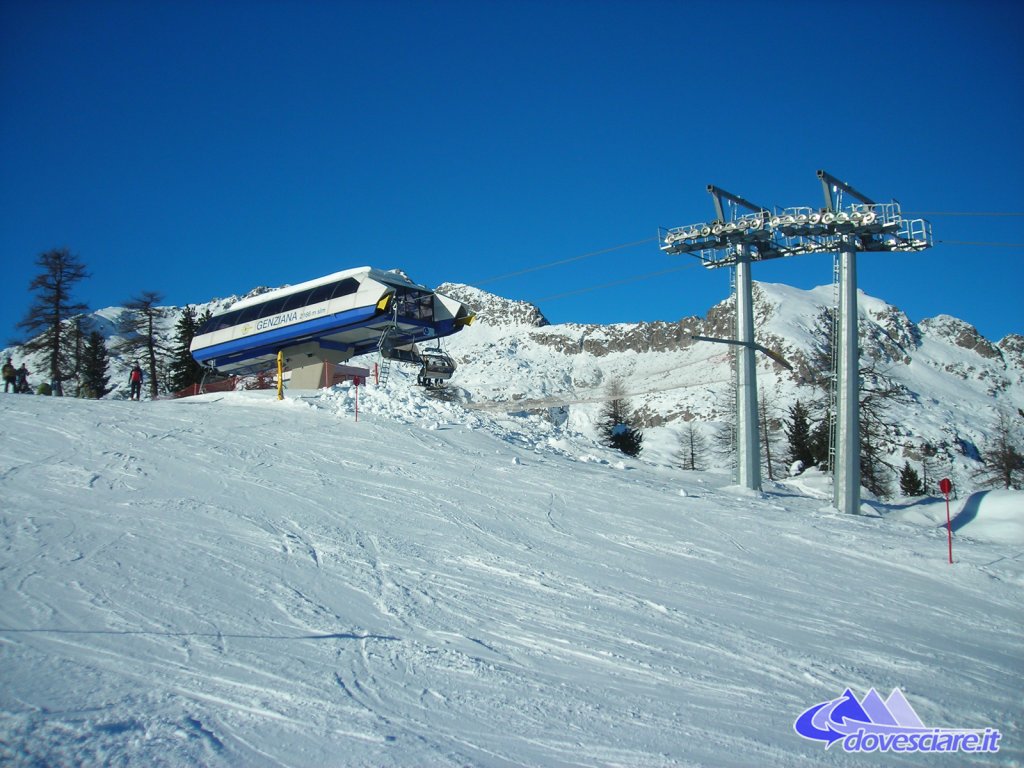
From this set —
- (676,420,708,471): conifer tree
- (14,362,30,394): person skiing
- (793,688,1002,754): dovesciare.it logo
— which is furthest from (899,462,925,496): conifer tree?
(14,362,30,394): person skiing

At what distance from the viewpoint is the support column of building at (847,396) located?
850 inches

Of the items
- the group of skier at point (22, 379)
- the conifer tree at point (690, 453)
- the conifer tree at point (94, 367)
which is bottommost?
the conifer tree at point (690, 453)

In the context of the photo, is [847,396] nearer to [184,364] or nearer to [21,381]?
[21,381]

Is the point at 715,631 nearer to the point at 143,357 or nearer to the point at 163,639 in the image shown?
the point at 163,639

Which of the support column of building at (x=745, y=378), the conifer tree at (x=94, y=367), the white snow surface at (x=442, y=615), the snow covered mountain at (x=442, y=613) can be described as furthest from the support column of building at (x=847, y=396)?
the conifer tree at (x=94, y=367)

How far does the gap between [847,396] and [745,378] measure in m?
3.08

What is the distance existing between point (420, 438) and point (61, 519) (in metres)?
10.8

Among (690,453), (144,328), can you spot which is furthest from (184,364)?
(690,453)

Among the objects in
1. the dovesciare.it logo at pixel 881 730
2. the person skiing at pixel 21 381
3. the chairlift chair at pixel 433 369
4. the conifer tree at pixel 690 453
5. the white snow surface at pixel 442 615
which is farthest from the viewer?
the conifer tree at pixel 690 453

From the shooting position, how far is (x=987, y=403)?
187 metres

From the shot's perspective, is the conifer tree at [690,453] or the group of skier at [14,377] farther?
the conifer tree at [690,453]

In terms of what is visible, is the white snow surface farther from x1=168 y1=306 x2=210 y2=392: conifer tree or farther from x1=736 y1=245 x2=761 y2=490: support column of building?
x1=168 y1=306 x2=210 y2=392: conifer tree

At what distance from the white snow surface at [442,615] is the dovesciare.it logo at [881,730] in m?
0.15

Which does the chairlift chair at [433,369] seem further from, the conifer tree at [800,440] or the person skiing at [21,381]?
the conifer tree at [800,440]
